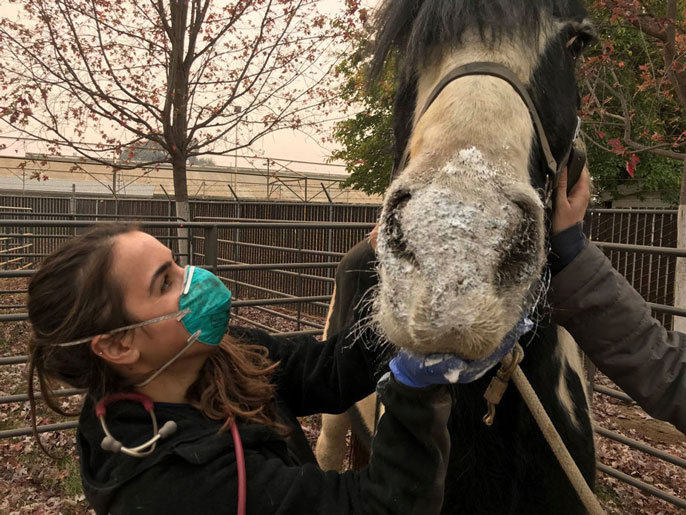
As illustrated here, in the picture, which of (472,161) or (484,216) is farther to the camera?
(472,161)

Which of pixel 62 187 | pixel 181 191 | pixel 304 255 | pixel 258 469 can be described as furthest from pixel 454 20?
pixel 62 187

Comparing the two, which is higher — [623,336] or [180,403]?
[623,336]

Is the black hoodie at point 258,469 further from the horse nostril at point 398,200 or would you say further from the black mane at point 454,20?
the black mane at point 454,20

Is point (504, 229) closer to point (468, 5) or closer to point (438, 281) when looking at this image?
point (438, 281)

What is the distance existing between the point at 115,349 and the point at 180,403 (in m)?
0.23

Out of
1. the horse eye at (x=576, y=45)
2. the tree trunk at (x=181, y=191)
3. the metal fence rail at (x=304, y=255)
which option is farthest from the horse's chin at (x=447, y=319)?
the tree trunk at (x=181, y=191)

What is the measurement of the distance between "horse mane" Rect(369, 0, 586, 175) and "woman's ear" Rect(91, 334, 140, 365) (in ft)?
3.54

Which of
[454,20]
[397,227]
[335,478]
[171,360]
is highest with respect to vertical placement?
[454,20]

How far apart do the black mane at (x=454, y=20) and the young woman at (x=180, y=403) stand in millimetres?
985

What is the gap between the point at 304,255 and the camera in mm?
9453

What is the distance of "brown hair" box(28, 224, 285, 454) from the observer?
4.28 feet

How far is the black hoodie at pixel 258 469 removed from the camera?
1067 millimetres

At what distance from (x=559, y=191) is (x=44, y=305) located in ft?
4.67

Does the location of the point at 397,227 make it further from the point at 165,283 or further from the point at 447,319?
the point at 165,283
